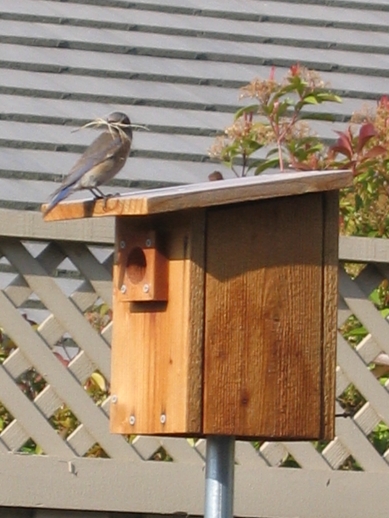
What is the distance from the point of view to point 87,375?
414cm

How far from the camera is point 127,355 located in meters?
3.32

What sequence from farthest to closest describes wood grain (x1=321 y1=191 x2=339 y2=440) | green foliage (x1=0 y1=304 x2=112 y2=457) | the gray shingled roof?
the gray shingled roof < green foliage (x1=0 y1=304 x2=112 y2=457) < wood grain (x1=321 y1=191 x2=339 y2=440)

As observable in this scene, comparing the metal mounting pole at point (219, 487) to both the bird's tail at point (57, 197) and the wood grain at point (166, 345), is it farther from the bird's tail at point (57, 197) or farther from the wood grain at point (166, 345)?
the bird's tail at point (57, 197)

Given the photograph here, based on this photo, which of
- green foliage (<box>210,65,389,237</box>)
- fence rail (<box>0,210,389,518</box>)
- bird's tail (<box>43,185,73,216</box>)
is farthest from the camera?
green foliage (<box>210,65,389,237</box>)

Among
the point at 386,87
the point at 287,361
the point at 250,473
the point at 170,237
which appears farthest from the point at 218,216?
the point at 386,87

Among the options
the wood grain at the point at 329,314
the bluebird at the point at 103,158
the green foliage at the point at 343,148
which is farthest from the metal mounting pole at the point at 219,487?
the green foliage at the point at 343,148

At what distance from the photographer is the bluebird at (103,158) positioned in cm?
423

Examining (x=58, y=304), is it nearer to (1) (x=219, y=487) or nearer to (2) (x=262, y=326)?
(2) (x=262, y=326)

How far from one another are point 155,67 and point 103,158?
2.51 m

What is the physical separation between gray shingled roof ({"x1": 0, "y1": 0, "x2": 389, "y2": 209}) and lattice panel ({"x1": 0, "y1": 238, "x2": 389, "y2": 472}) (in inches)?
66.5

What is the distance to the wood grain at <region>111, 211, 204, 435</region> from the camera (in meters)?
3.02

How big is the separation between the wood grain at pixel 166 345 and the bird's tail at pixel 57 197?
0.23m

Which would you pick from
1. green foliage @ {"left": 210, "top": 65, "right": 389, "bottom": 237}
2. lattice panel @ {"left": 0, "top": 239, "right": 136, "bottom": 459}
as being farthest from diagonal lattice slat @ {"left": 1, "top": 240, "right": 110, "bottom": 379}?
green foliage @ {"left": 210, "top": 65, "right": 389, "bottom": 237}

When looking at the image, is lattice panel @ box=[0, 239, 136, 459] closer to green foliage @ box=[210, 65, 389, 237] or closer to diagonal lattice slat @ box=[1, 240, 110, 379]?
diagonal lattice slat @ box=[1, 240, 110, 379]
